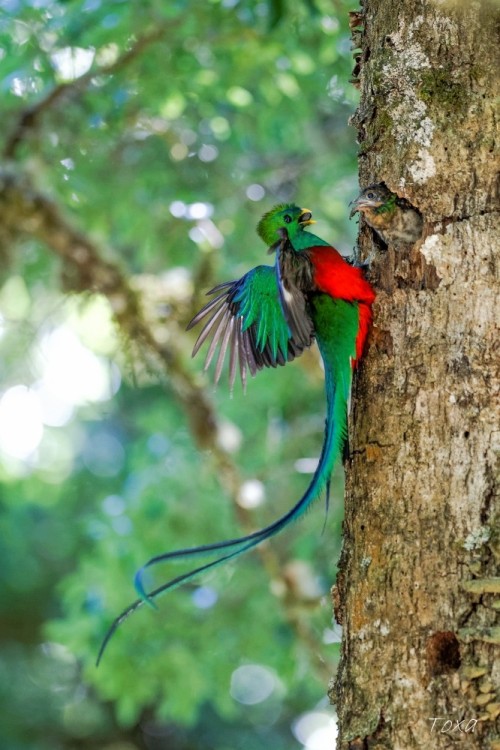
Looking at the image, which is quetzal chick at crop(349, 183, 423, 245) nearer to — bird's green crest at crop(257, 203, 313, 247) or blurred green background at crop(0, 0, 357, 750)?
bird's green crest at crop(257, 203, 313, 247)

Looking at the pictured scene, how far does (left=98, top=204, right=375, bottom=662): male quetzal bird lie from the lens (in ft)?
8.07

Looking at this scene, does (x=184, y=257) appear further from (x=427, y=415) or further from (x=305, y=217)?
(x=427, y=415)

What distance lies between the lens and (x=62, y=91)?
4.77 meters

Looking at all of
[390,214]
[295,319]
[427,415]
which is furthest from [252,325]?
[427,415]

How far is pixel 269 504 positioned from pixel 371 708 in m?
3.63

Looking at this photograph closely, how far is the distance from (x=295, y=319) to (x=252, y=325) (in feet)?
0.83

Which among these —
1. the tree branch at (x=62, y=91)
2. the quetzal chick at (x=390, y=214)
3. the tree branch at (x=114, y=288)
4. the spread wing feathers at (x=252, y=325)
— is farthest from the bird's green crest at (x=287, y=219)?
the tree branch at (x=62, y=91)

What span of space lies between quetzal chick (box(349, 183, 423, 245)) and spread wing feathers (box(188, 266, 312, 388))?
1.12ft

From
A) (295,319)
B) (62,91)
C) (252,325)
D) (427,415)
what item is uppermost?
(62,91)

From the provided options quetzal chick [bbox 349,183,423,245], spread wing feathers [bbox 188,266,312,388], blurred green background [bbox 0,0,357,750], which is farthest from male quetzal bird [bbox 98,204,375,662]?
blurred green background [bbox 0,0,357,750]

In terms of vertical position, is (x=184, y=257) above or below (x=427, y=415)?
above

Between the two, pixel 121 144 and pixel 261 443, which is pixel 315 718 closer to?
pixel 261 443

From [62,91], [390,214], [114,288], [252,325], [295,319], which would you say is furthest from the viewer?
[114,288]

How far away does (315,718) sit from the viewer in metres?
8.84
